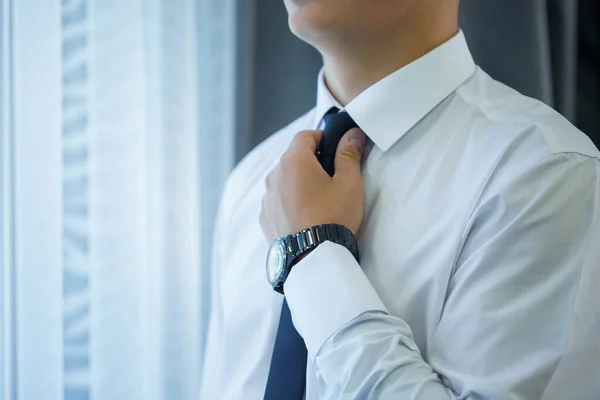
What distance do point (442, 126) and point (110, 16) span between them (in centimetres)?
69

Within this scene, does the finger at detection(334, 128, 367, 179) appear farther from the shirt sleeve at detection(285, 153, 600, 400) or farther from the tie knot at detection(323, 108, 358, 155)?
the shirt sleeve at detection(285, 153, 600, 400)

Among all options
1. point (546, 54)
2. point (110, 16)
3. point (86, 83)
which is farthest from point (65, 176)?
point (546, 54)

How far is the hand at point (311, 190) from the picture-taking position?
0.81 meters

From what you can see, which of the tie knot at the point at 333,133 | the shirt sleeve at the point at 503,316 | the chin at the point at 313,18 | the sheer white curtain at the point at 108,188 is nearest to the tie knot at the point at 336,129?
the tie knot at the point at 333,133

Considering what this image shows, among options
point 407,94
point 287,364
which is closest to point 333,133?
point 407,94

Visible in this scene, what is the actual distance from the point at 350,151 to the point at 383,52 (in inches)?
6.4

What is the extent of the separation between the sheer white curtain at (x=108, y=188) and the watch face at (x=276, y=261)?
0.46 meters

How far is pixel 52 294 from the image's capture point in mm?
1079

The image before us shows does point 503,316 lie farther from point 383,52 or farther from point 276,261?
point 383,52

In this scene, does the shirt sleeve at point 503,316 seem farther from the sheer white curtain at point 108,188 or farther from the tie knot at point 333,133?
→ the sheer white curtain at point 108,188

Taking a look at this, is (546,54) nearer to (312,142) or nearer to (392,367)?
(312,142)

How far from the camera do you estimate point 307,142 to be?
903 millimetres

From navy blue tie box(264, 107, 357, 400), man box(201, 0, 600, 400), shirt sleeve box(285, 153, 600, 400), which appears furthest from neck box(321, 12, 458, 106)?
navy blue tie box(264, 107, 357, 400)

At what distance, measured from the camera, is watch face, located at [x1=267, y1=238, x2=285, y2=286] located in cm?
79
